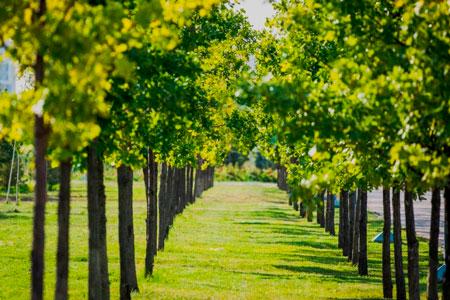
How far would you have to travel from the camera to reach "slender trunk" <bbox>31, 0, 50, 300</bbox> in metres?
11.1

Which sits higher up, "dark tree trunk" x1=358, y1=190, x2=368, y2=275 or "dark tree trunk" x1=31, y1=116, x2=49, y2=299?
"dark tree trunk" x1=31, y1=116, x2=49, y2=299

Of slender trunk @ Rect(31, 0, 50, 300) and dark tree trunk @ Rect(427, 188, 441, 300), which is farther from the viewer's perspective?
dark tree trunk @ Rect(427, 188, 441, 300)

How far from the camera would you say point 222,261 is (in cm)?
3262

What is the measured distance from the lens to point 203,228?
47875mm

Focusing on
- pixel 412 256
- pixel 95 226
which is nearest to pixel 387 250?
pixel 412 256

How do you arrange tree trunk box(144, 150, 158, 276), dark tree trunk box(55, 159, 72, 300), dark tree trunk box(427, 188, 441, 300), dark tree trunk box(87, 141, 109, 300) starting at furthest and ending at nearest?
tree trunk box(144, 150, 158, 276)
dark tree trunk box(427, 188, 441, 300)
dark tree trunk box(87, 141, 109, 300)
dark tree trunk box(55, 159, 72, 300)

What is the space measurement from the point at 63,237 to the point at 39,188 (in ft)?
4.49

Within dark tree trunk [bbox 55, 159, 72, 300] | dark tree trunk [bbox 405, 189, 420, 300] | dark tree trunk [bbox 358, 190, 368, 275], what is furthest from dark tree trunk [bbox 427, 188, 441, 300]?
dark tree trunk [bbox 358, 190, 368, 275]

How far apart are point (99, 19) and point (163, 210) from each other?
26.3m

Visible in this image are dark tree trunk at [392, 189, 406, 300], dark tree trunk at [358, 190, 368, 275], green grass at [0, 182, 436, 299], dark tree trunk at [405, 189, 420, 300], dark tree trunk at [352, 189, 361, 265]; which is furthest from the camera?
dark tree trunk at [352, 189, 361, 265]

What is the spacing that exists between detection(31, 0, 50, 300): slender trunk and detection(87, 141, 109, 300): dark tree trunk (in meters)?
2.38

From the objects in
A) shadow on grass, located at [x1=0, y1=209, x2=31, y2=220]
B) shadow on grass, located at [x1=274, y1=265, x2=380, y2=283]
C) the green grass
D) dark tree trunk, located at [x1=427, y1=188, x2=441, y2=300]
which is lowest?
shadow on grass, located at [x1=274, y1=265, x2=380, y2=283]

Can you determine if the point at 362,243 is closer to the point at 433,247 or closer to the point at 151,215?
the point at 151,215

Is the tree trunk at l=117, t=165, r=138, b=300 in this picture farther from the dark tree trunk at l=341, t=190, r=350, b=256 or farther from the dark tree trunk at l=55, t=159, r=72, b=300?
the dark tree trunk at l=341, t=190, r=350, b=256
